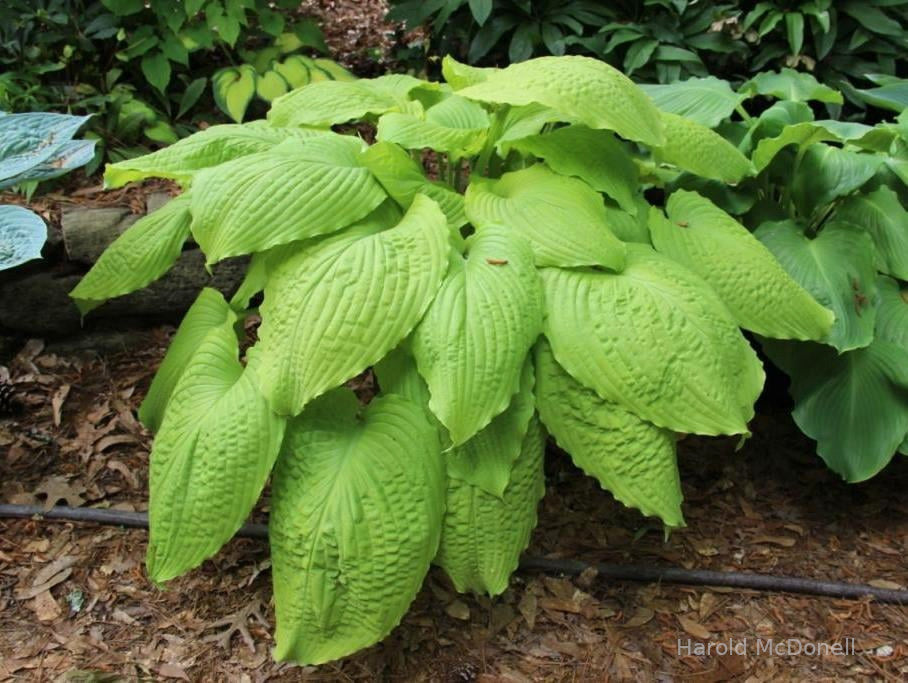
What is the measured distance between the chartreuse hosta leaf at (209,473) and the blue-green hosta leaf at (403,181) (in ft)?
1.42

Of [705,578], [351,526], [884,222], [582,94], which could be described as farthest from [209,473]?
[884,222]

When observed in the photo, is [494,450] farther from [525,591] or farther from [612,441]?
[525,591]

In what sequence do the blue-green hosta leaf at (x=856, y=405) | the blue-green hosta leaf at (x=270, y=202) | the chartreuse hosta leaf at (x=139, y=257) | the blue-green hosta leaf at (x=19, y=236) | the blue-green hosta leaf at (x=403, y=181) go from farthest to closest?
1. the blue-green hosta leaf at (x=856, y=405)
2. the chartreuse hosta leaf at (x=139, y=257)
3. the blue-green hosta leaf at (x=403, y=181)
4. the blue-green hosta leaf at (x=270, y=202)
5. the blue-green hosta leaf at (x=19, y=236)

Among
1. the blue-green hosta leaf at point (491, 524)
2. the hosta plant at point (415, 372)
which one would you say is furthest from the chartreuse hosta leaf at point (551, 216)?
the blue-green hosta leaf at point (491, 524)

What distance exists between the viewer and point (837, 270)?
1.78 metres

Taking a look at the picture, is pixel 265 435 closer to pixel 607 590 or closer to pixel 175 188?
pixel 607 590

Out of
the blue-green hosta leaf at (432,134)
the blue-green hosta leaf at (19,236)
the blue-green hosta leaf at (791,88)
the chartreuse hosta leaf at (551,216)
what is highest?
the blue-green hosta leaf at (432,134)

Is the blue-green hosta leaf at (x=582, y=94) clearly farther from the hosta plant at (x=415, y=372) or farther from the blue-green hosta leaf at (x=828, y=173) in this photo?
the blue-green hosta leaf at (x=828, y=173)

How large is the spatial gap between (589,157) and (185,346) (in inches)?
34.8

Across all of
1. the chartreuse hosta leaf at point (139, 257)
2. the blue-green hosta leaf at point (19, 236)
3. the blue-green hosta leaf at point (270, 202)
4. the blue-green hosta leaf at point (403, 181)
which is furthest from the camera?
the chartreuse hosta leaf at point (139, 257)

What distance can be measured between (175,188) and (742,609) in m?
1.85

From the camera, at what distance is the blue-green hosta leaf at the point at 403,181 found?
1.54 m

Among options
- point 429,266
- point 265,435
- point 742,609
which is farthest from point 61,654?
point 742,609

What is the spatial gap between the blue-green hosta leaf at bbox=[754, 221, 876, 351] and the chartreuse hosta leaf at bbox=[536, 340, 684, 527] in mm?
532
